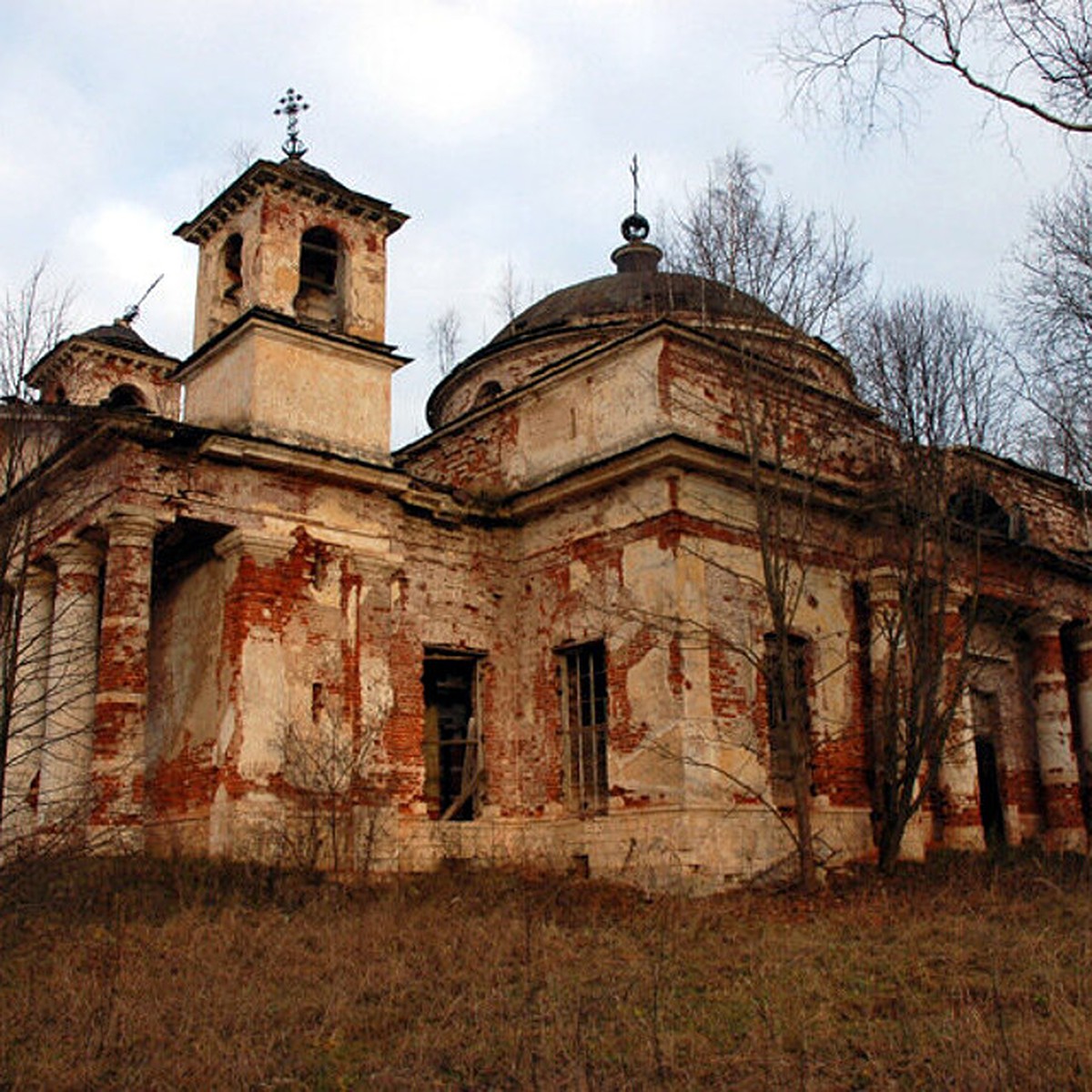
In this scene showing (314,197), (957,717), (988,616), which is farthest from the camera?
A: (988,616)

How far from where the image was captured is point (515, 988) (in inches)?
304

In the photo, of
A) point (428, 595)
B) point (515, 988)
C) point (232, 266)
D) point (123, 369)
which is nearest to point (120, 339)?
point (123, 369)

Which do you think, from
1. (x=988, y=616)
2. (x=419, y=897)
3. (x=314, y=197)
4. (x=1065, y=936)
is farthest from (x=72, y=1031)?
(x=988, y=616)

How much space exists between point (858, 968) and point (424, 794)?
307 inches

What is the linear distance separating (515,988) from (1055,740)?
1401cm

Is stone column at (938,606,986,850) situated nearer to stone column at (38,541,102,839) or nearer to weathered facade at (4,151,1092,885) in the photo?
weathered facade at (4,151,1092,885)

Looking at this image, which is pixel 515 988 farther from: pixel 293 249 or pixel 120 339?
pixel 120 339

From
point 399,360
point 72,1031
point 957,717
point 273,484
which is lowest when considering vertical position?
point 72,1031

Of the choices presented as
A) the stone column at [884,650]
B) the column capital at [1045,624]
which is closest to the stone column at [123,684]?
the stone column at [884,650]

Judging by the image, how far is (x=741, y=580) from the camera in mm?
14344

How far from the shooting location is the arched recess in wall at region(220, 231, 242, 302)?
50.4 feet

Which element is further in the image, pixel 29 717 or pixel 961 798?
pixel 961 798

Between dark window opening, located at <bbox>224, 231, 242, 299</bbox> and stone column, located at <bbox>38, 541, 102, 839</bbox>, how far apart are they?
392 cm

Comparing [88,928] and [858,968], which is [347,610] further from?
[858,968]
